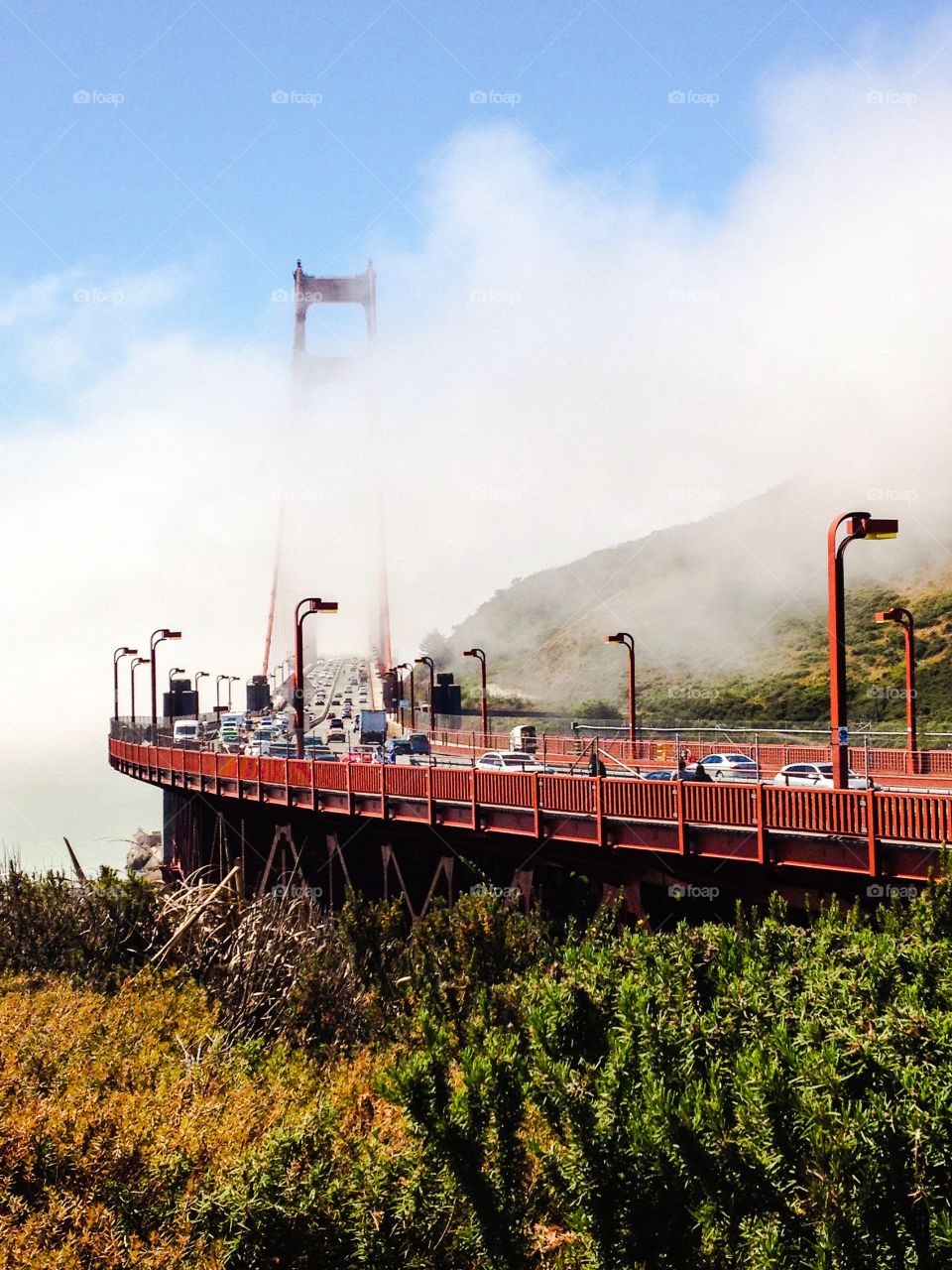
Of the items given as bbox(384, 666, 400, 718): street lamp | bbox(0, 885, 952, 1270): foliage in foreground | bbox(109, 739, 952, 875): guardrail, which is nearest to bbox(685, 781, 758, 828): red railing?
bbox(109, 739, 952, 875): guardrail

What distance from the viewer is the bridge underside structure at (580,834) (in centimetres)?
1377

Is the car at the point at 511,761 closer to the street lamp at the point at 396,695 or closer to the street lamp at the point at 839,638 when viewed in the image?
the street lamp at the point at 839,638

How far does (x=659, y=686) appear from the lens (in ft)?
322

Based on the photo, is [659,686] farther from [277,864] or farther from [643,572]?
[277,864]

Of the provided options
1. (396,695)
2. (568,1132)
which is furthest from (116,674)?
(568,1132)

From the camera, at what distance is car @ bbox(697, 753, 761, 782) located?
2684 centimetres

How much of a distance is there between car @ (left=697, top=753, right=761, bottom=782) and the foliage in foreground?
634 inches

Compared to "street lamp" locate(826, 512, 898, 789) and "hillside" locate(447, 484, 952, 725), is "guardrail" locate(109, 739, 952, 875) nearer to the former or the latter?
"street lamp" locate(826, 512, 898, 789)

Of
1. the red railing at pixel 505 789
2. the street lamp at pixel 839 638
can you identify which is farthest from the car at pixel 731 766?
the street lamp at pixel 839 638

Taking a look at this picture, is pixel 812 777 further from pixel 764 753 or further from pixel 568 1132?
pixel 568 1132

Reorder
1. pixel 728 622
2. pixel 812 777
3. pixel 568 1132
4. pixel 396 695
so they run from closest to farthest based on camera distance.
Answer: pixel 568 1132 < pixel 812 777 < pixel 396 695 < pixel 728 622

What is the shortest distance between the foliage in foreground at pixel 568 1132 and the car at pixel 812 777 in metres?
12.6

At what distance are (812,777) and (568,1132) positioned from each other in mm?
20243

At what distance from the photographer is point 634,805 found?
53.6 ft
